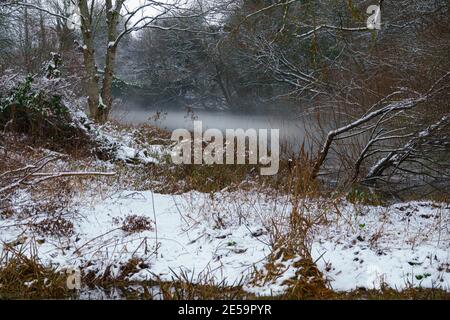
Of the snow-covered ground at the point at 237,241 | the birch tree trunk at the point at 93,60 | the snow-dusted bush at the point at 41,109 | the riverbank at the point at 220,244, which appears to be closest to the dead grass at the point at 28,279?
the riverbank at the point at 220,244

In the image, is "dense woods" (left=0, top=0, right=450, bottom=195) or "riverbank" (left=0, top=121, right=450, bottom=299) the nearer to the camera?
"riverbank" (left=0, top=121, right=450, bottom=299)

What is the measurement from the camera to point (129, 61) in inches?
1112

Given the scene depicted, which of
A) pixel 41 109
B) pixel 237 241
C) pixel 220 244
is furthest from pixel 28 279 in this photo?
pixel 41 109

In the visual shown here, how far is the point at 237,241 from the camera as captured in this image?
195 inches

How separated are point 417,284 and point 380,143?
474 centimetres

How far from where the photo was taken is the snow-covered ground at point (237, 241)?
171 inches

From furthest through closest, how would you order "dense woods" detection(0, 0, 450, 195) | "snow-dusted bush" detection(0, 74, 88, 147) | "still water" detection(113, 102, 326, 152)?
"still water" detection(113, 102, 326, 152) < "snow-dusted bush" detection(0, 74, 88, 147) < "dense woods" detection(0, 0, 450, 195)

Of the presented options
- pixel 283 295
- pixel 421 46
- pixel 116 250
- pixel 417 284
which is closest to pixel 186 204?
pixel 116 250

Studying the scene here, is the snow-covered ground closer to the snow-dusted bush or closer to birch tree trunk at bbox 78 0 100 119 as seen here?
the snow-dusted bush

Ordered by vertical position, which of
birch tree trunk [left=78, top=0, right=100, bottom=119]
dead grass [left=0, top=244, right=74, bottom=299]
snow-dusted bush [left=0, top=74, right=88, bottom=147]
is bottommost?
dead grass [left=0, top=244, right=74, bottom=299]

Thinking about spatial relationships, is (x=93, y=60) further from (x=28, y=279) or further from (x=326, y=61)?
(x=28, y=279)

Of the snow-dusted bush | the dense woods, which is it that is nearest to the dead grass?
the dense woods

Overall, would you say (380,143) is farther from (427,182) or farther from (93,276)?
(93,276)

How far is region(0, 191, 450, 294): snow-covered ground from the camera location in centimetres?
434
